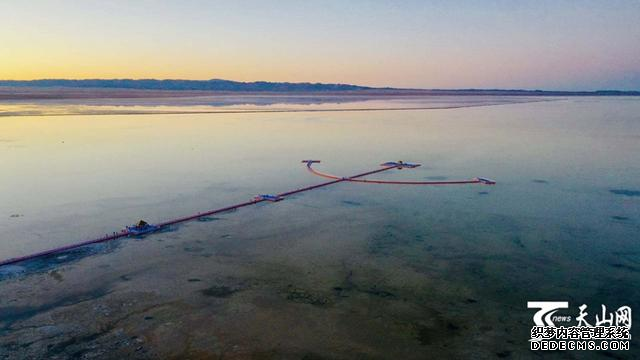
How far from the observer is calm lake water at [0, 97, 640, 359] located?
3691 mm

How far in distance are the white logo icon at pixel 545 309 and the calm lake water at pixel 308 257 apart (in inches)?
3.2

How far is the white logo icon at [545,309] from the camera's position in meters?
3.89

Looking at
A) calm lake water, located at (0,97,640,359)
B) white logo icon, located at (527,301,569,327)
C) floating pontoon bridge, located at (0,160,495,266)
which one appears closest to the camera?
calm lake water, located at (0,97,640,359)

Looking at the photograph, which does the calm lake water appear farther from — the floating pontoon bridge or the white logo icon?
the floating pontoon bridge

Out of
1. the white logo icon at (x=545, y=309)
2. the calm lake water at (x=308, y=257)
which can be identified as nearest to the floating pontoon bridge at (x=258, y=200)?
the calm lake water at (x=308, y=257)

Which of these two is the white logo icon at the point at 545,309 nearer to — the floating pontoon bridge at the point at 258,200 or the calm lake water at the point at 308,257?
the calm lake water at the point at 308,257

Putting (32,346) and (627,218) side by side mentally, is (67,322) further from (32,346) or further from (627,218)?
(627,218)

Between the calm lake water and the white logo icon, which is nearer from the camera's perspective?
the calm lake water

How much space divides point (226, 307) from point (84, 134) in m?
13.8

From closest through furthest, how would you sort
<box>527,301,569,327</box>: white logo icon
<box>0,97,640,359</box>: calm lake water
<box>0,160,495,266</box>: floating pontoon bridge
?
<box>0,97,640,359</box>: calm lake water → <box>527,301,569,327</box>: white logo icon → <box>0,160,495,266</box>: floating pontoon bridge

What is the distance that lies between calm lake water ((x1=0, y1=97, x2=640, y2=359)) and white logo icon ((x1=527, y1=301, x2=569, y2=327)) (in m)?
0.08

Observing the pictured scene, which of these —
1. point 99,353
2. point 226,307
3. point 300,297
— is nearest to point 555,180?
point 300,297

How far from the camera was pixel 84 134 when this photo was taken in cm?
1578

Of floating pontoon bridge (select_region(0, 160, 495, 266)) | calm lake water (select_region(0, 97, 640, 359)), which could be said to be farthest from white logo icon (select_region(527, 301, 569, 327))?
floating pontoon bridge (select_region(0, 160, 495, 266))
